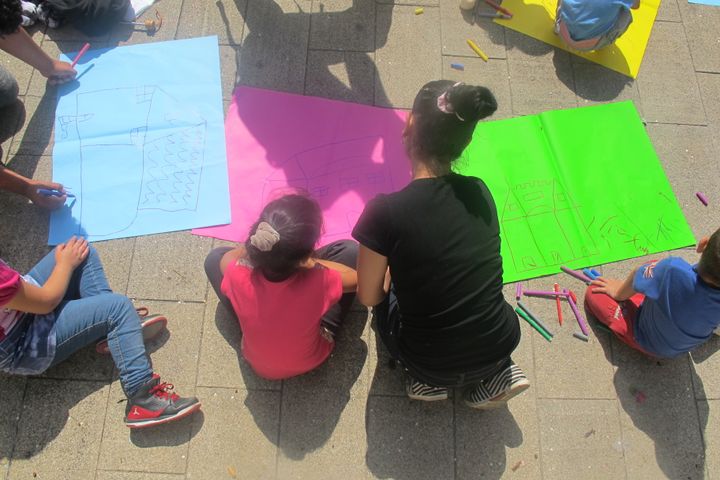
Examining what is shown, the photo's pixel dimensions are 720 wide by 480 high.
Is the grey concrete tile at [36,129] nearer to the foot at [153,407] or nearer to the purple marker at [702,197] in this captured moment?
the foot at [153,407]

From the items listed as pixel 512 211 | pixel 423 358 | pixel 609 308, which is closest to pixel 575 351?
pixel 609 308

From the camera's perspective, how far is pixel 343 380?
209 centimetres

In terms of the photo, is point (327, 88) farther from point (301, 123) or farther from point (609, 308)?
point (609, 308)

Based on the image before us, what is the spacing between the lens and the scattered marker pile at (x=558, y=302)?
2.19 m

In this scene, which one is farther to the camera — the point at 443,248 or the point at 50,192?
the point at 50,192

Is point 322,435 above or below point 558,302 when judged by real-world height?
below

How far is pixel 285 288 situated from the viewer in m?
1.62

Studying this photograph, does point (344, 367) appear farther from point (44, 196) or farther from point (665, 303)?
point (44, 196)

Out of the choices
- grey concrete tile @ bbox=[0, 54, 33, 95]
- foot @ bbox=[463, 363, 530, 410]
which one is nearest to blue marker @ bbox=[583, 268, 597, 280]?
foot @ bbox=[463, 363, 530, 410]

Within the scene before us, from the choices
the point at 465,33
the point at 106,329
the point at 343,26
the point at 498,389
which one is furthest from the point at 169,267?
the point at 465,33

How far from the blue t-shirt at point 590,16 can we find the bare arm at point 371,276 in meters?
1.76

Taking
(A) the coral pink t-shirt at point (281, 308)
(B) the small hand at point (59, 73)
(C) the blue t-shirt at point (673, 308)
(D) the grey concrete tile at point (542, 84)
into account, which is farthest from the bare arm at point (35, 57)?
(C) the blue t-shirt at point (673, 308)

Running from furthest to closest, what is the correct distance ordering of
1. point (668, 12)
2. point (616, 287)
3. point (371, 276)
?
point (668, 12) < point (616, 287) < point (371, 276)

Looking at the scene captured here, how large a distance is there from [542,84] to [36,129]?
2585mm
